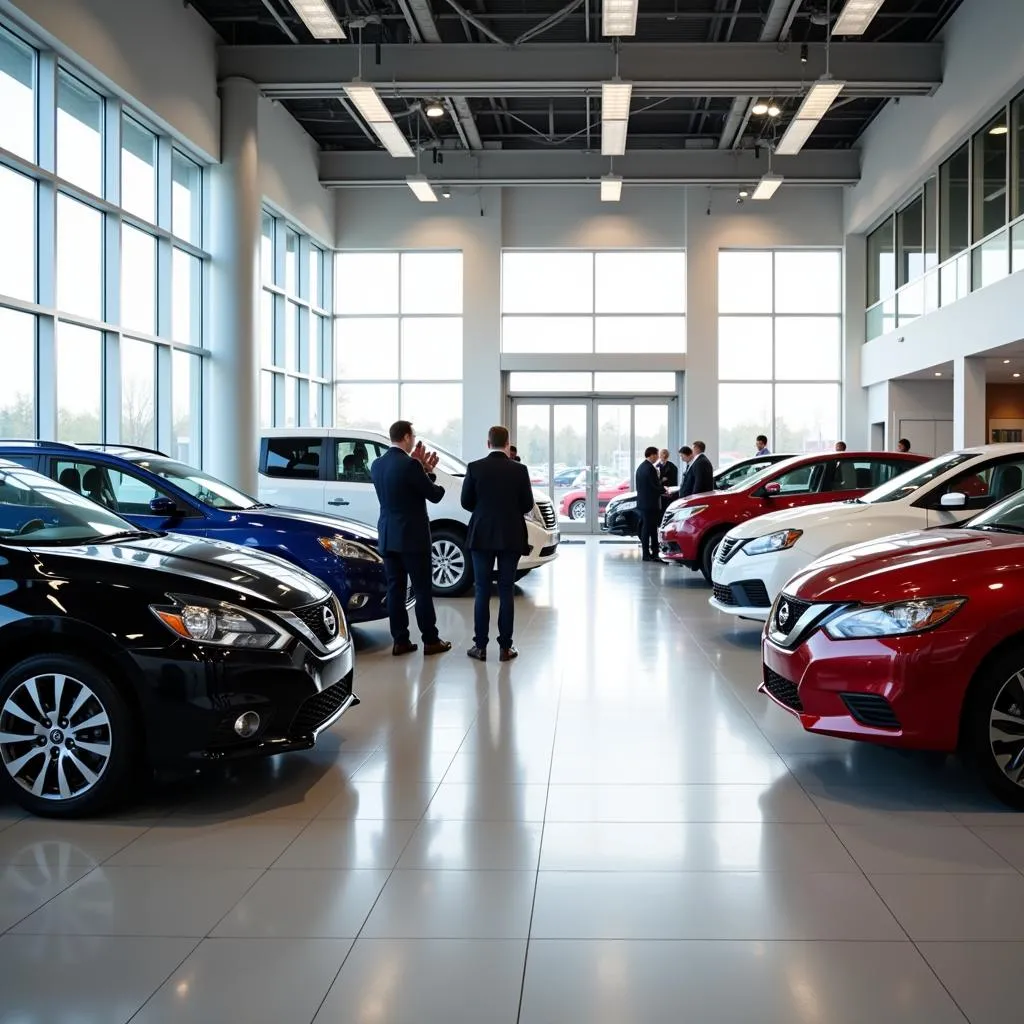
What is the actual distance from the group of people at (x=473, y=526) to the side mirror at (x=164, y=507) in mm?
1423

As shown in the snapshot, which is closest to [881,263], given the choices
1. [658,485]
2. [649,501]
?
[658,485]

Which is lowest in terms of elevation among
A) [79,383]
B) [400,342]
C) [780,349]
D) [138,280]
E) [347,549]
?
[347,549]

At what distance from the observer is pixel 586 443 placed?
875 inches

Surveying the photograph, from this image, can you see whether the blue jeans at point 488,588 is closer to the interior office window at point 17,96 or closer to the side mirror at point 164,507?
the side mirror at point 164,507

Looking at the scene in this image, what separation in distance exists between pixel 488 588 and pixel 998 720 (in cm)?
409

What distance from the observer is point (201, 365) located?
15125mm

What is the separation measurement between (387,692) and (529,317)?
1629 cm

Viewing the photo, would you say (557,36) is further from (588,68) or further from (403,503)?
(403,503)

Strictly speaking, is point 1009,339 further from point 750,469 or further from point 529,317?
point 529,317

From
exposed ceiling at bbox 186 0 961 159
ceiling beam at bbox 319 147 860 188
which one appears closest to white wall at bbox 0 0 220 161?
exposed ceiling at bbox 186 0 961 159

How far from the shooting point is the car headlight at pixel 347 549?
758 cm

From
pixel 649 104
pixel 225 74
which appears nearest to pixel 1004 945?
pixel 225 74

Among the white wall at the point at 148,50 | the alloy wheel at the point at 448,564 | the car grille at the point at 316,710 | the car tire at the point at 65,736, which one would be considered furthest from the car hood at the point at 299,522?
the white wall at the point at 148,50

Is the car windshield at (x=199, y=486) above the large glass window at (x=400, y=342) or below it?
below
